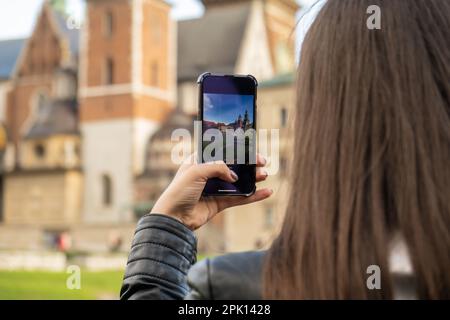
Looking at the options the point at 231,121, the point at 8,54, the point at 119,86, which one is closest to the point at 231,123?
the point at 231,121

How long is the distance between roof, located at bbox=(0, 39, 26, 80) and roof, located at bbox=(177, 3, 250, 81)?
8.19 m

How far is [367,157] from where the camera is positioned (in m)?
0.91

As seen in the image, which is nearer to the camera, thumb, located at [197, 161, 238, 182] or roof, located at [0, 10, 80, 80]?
thumb, located at [197, 161, 238, 182]

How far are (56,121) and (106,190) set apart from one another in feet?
12.1

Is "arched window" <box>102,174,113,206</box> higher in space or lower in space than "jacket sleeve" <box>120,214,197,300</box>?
higher

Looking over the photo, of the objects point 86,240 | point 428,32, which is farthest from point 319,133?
point 86,240

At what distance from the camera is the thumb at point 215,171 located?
3.74 feet

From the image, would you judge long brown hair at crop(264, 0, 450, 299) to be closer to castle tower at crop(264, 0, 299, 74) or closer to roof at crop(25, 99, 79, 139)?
roof at crop(25, 99, 79, 139)

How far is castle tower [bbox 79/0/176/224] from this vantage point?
3575 centimetres

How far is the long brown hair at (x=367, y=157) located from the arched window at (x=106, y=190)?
1367 inches

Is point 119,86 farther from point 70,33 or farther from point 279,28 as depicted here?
point 279,28

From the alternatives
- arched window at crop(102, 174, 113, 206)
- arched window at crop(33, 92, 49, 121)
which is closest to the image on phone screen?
arched window at crop(102, 174, 113, 206)

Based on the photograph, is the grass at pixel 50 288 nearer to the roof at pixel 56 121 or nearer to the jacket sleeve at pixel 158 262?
the jacket sleeve at pixel 158 262

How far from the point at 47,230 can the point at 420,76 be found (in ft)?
116
